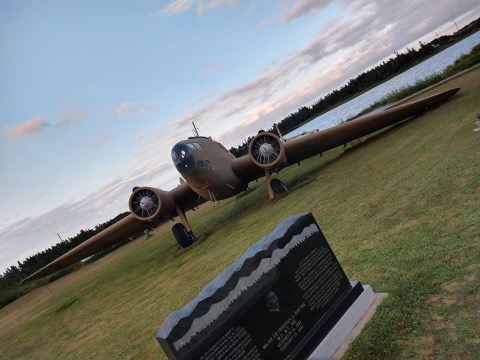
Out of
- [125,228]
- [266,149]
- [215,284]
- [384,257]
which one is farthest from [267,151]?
[215,284]

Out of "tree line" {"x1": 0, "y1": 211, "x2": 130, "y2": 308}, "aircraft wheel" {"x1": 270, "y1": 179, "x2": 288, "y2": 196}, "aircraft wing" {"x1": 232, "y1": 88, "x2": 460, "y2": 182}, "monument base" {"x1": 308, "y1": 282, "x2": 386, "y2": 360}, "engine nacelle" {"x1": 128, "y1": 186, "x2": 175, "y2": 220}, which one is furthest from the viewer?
"tree line" {"x1": 0, "y1": 211, "x2": 130, "y2": 308}

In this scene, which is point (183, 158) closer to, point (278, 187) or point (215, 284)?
point (278, 187)

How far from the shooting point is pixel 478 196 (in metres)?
6.75

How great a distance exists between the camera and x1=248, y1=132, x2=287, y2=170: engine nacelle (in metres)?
16.5

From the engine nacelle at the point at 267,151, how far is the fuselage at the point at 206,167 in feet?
5.60

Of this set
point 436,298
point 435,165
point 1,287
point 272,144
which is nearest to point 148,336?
point 436,298

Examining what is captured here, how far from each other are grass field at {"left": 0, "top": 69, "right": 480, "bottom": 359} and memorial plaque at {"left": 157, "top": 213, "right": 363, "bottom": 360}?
0.64m

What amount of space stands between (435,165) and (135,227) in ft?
48.7

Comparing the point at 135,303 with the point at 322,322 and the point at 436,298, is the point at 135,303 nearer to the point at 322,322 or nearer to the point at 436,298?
the point at 322,322

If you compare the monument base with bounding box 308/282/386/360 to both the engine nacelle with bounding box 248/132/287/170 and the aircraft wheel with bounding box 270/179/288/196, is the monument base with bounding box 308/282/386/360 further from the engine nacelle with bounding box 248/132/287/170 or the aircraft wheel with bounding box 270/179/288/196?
the aircraft wheel with bounding box 270/179/288/196

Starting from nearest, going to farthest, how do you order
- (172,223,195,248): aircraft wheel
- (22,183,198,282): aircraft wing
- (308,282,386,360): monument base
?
(308,282,386,360): monument base < (172,223,195,248): aircraft wheel < (22,183,198,282): aircraft wing

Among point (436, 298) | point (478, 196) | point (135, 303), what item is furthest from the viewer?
point (135, 303)

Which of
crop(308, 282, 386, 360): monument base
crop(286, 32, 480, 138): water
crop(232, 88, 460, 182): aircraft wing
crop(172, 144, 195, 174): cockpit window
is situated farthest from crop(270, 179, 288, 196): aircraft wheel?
crop(286, 32, 480, 138): water

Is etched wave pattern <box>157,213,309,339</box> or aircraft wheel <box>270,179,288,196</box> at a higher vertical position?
etched wave pattern <box>157,213,309,339</box>
